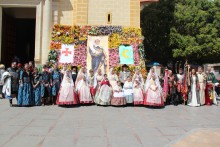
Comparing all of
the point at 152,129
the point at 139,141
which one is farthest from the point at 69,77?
the point at 139,141

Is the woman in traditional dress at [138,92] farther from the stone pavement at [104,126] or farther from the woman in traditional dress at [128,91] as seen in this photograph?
the stone pavement at [104,126]

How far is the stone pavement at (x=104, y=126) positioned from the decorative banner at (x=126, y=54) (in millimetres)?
4867

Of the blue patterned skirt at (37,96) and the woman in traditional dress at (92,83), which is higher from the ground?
the woman in traditional dress at (92,83)

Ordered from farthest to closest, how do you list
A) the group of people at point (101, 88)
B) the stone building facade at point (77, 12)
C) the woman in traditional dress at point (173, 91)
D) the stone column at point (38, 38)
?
the stone building facade at point (77, 12)
the stone column at point (38, 38)
the woman in traditional dress at point (173, 91)
the group of people at point (101, 88)

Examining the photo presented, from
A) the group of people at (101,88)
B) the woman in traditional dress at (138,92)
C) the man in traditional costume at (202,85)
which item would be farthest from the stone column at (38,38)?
the man in traditional costume at (202,85)

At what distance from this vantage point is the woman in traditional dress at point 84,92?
12227 mm

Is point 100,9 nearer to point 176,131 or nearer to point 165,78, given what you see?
A: point 165,78

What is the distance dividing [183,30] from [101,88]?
2056 centimetres

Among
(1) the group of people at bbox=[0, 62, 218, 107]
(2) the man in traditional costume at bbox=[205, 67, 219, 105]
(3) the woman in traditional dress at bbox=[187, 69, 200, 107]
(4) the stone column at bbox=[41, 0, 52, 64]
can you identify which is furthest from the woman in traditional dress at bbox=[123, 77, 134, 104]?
(4) the stone column at bbox=[41, 0, 52, 64]

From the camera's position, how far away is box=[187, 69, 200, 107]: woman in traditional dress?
41.8 ft

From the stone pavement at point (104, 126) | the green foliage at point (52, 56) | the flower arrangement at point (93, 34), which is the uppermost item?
the flower arrangement at point (93, 34)

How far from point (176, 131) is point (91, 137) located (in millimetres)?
2168

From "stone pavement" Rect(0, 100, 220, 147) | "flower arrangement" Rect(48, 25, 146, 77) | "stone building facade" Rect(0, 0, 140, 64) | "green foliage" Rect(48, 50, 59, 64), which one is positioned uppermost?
"stone building facade" Rect(0, 0, 140, 64)

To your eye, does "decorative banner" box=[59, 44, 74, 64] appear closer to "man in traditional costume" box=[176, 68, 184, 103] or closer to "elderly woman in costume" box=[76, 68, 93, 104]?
"elderly woman in costume" box=[76, 68, 93, 104]
